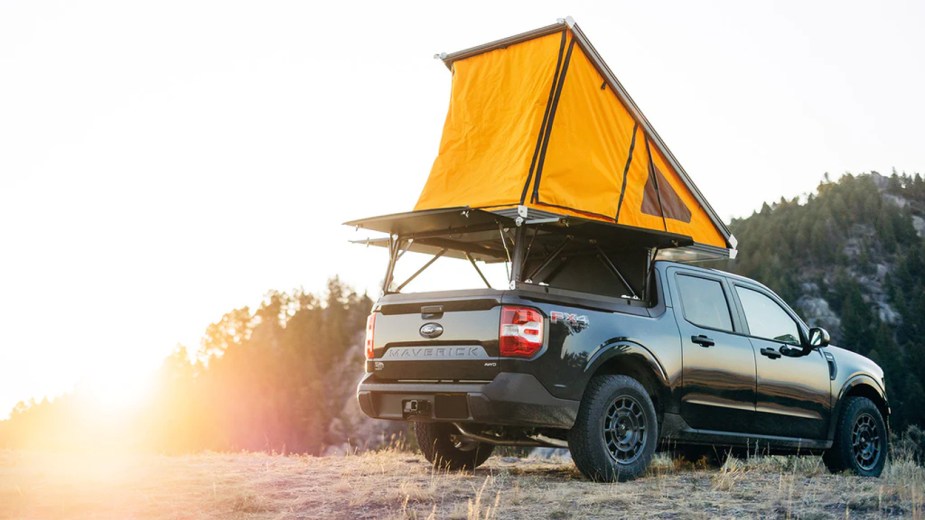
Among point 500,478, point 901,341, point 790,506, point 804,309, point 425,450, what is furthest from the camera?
point 804,309

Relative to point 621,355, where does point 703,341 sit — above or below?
above

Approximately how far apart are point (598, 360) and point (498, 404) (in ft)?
3.04

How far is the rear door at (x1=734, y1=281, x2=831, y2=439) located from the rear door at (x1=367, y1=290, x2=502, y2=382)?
114 inches

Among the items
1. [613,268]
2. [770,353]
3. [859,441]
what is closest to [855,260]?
[859,441]

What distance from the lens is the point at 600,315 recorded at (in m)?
7.52

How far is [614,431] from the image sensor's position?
7.51 meters

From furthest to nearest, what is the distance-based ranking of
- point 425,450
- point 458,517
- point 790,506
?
point 425,450, point 790,506, point 458,517

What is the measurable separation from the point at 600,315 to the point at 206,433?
112671 mm

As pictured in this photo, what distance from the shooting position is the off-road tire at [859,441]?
9383mm

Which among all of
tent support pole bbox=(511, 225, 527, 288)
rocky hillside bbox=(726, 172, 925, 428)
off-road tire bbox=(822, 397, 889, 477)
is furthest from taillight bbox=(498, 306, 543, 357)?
rocky hillside bbox=(726, 172, 925, 428)

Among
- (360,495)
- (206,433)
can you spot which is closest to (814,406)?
(360,495)

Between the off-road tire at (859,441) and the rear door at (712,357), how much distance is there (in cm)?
140

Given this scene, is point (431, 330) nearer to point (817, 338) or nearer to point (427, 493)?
point (427, 493)

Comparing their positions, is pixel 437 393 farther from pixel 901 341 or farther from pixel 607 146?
pixel 901 341
